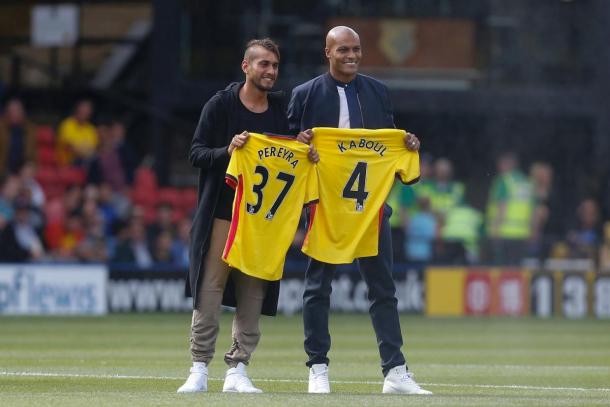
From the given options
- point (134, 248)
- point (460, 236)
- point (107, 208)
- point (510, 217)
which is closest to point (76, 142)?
point (107, 208)

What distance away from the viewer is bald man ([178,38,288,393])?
32.7 ft

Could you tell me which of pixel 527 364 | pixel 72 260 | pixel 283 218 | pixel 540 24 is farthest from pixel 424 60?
pixel 283 218

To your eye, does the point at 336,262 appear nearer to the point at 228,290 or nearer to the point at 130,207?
the point at 228,290

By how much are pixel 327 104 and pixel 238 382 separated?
1761 mm

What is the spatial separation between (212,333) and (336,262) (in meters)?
0.86

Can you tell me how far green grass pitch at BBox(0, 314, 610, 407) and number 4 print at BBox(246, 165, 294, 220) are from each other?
1105 millimetres

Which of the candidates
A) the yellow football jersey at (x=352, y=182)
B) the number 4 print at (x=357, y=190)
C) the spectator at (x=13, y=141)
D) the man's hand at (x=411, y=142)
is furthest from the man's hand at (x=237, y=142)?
the spectator at (x=13, y=141)

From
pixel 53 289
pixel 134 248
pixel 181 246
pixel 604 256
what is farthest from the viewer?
pixel 604 256

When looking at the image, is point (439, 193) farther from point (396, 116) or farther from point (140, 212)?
point (140, 212)

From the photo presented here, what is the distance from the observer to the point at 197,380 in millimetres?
9953

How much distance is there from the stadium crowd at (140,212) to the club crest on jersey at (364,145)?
12.2m

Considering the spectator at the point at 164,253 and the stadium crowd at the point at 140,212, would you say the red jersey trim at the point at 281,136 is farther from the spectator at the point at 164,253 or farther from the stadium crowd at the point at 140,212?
the spectator at the point at 164,253

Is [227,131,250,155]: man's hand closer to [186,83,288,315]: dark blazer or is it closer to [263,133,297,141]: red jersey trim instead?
[186,83,288,315]: dark blazer

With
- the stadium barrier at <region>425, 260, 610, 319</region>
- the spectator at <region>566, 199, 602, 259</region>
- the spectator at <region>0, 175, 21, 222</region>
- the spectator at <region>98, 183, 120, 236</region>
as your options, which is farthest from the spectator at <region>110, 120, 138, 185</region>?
the spectator at <region>566, 199, 602, 259</region>
